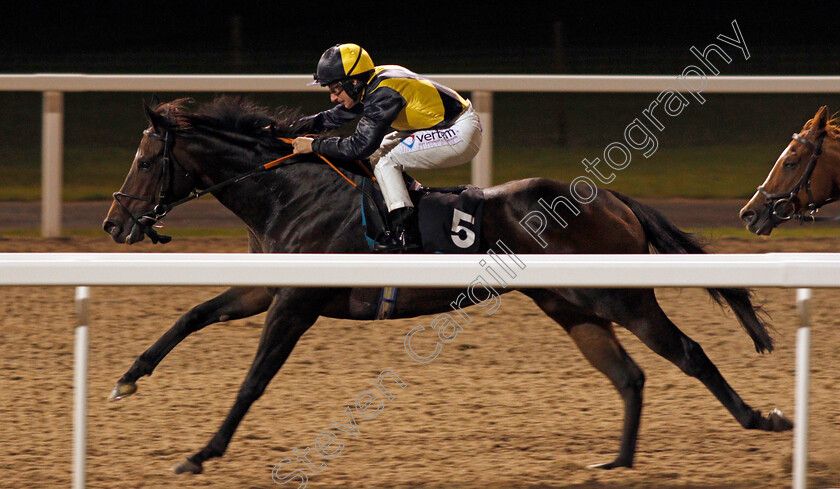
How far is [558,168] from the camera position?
1091 cm

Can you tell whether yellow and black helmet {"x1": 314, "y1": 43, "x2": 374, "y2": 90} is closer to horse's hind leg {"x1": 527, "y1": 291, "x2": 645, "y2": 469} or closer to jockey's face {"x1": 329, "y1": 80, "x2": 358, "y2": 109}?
jockey's face {"x1": 329, "y1": 80, "x2": 358, "y2": 109}

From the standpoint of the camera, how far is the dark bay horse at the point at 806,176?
4.86m

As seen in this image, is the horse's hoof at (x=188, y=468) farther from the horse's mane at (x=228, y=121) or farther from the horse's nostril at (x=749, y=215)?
the horse's nostril at (x=749, y=215)

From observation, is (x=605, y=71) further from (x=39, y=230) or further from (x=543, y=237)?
(x=543, y=237)

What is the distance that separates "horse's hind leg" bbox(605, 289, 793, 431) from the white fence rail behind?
3.53m

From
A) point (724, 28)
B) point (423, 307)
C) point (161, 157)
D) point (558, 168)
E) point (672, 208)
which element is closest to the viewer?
point (423, 307)

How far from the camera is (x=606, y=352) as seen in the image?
3.93 m

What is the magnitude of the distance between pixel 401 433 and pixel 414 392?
553 mm

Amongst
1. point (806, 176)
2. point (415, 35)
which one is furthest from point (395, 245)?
point (415, 35)

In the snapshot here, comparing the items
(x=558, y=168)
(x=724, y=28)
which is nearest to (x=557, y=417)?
(x=558, y=168)

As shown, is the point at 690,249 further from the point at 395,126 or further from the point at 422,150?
the point at 395,126

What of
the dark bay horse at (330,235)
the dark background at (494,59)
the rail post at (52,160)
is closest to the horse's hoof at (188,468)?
the dark bay horse at (330,235)

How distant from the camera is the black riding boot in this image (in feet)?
13.1

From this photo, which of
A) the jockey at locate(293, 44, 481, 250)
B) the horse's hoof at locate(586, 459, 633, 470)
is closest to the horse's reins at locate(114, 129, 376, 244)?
the jockey at locate(293, 44, 481, 250)
